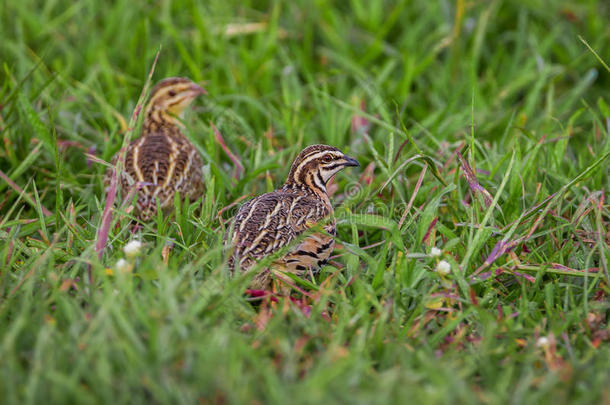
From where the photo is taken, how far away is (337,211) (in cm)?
473

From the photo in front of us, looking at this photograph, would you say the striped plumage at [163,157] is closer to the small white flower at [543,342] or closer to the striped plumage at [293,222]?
the striped plumage at [293,222]

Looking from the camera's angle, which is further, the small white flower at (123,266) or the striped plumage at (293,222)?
the striped plumage at (293,222)

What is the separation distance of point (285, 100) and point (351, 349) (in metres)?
4.15

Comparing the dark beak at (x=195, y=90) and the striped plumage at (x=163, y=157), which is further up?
the dark beak at (x=195, y=90)

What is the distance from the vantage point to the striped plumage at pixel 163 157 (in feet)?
20.4

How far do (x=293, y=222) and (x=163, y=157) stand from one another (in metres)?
1.57

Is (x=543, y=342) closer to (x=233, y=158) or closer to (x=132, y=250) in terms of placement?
(x=132, y=250)

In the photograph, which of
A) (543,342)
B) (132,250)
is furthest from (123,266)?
(543,342)

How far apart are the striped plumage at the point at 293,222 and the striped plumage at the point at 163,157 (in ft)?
2.50

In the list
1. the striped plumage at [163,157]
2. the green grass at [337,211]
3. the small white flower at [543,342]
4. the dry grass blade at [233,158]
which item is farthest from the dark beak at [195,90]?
the small white flower at [543,342]

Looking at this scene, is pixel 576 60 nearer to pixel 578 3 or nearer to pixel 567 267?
pixel 578 3

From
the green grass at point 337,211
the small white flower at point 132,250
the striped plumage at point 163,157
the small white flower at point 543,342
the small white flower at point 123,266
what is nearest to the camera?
the green grass at point 337,211

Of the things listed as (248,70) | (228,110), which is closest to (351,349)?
(228,110)

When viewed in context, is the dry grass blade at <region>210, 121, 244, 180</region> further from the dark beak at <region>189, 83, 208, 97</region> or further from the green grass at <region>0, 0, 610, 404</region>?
the dark beak at <region>189, 83, 208, 97</region>
